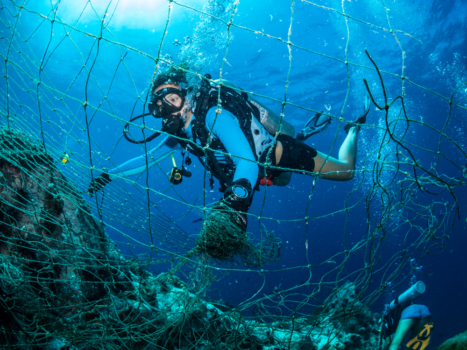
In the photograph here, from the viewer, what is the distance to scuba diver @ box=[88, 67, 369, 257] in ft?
9.09

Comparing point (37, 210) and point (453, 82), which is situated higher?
point (453, 82)

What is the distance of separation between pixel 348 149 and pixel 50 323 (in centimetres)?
540

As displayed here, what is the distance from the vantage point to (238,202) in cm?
265

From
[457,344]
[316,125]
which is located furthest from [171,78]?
[457,344]

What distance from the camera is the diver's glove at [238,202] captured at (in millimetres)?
2611

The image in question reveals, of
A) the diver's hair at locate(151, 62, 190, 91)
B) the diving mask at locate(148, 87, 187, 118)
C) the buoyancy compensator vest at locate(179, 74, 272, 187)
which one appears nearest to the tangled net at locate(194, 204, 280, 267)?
the buoyancy compensator vest at locate(179, 74, 272, 187)

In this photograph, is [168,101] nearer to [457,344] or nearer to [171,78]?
[171,78]

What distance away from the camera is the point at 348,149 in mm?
4934

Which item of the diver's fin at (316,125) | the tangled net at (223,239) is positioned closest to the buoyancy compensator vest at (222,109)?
the tangled net at (223,239)

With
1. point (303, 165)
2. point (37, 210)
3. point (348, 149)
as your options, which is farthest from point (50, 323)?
point (348, 149)

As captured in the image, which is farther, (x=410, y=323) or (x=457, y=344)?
(x=410, y=323)

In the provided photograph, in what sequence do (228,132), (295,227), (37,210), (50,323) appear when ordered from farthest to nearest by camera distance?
(295,227) → (228,132) → (37,210) → (50,323)

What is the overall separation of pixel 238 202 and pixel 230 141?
0.84 m

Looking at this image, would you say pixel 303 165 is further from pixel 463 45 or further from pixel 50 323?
pixel 463 45
